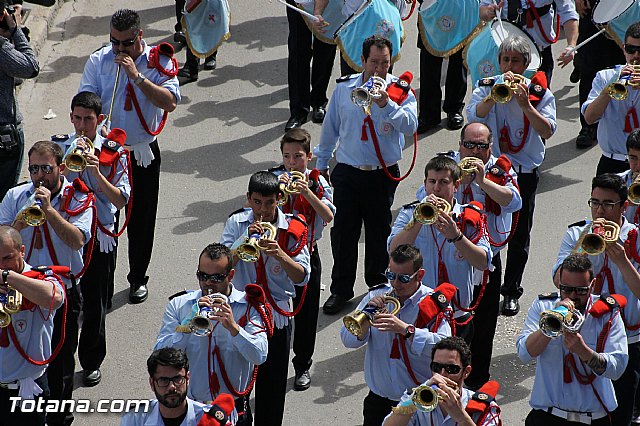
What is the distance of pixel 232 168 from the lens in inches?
553

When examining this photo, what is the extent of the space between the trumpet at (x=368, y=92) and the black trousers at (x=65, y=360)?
288 centimetres

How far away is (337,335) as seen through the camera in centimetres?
1162

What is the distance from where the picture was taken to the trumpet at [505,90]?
11.2 meters

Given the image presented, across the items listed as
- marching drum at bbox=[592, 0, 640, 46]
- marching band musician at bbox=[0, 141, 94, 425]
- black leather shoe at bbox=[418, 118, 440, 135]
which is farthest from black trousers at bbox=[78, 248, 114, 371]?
marching drum at bbox=[592, 0, 640, 46]

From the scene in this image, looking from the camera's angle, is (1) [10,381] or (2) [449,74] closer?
(1) [10,381]

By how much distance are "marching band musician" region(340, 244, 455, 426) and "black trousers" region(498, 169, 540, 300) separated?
9.01 ft

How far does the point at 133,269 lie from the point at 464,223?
338 centimetres

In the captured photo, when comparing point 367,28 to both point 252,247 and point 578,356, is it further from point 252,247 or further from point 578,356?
point 578,356

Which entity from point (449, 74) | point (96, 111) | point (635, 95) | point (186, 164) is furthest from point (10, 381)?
point (449, 74)

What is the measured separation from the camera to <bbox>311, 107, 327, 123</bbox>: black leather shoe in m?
14.7

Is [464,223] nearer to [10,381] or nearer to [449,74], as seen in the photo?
[10,381]

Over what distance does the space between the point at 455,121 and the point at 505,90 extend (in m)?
3.45

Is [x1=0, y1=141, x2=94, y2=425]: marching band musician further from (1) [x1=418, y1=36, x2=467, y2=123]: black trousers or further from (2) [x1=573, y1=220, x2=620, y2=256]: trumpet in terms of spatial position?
(1) [x1=418, y1=36, x2=467, y2=123]: black trousers

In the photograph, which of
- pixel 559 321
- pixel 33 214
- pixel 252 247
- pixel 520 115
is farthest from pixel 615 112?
pixel 33 214
